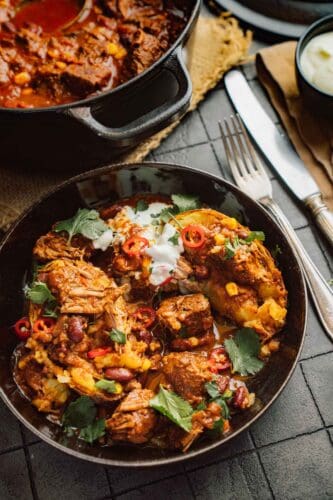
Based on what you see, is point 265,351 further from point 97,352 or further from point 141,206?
point 141,206

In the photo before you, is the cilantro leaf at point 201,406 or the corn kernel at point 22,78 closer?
the cilantro leaf at point 201,406

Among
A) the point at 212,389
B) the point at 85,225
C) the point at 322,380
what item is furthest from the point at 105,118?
the point at 322,380

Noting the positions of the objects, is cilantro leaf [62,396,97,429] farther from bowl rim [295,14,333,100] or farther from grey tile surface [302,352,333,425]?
bowl rim [295,14,333,100]

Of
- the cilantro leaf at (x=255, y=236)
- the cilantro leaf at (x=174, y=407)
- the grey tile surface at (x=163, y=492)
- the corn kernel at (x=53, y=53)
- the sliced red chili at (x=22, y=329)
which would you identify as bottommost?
the grey tile surface at (x=163, y=492)

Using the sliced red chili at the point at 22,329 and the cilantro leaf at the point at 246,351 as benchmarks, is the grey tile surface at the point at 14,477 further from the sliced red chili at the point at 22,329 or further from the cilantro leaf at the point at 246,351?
the cilantro leaf at the point at 246,351

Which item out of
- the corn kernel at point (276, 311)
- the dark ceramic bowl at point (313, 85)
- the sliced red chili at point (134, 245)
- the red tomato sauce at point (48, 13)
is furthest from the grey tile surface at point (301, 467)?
the red tomato sauce at point (48, 13)

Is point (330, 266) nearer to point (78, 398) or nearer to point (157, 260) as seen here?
point (157, 260)
